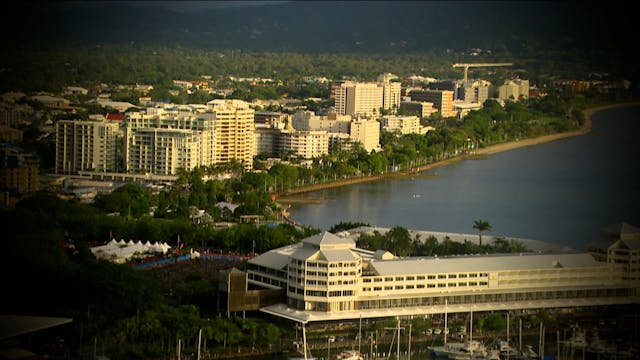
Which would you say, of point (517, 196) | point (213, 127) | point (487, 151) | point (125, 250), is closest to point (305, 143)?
point (213, 127)

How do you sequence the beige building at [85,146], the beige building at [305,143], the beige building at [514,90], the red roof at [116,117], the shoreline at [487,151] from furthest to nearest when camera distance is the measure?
the beige building at [514,90], the beige building at [305,143], the red roof at [116,117], the beige building at [85,146], the shoreline at [487,151]

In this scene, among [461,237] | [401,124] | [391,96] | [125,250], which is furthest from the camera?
[391,96]

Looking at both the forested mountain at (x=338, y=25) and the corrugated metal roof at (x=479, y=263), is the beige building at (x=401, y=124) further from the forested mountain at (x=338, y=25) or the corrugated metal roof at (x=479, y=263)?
the corrugated metal roof at (x=479, y=263)

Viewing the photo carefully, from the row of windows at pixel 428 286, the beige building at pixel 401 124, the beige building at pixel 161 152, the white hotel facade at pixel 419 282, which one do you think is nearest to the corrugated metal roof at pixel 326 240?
the white hotel facade at pixel 419 282

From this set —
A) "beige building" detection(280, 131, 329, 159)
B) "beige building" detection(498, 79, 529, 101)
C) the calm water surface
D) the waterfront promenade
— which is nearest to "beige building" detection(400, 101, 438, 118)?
"beige building" detection(498, 79, 529, 101)

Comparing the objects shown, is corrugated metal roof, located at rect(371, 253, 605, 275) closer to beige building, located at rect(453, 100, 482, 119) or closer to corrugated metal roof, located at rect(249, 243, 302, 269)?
corrugated metal roof, located at rect(249, 243, 302, 269)

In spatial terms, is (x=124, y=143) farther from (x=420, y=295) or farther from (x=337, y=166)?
(x=420, y=295)

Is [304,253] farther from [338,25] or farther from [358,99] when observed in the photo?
[338,25]

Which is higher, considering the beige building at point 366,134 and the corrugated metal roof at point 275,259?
the beige building at point 366,134
